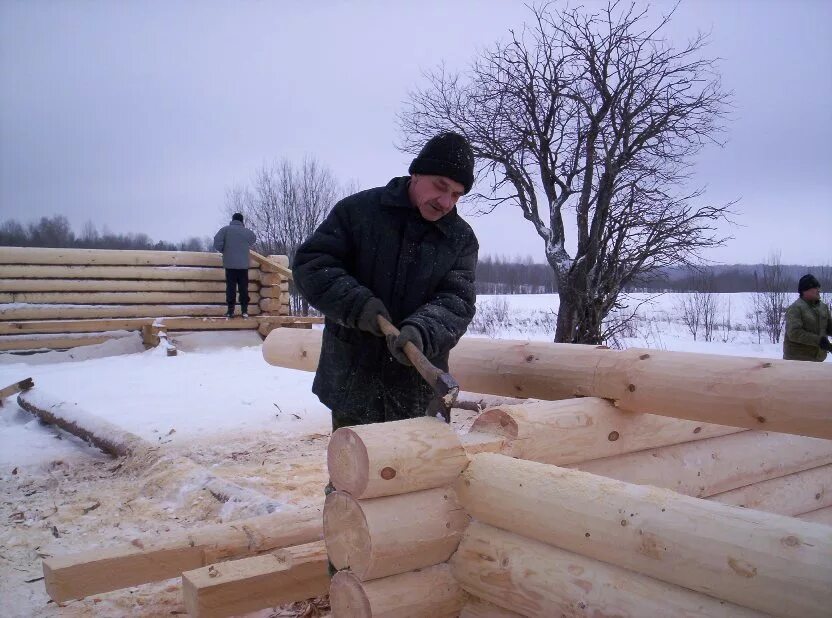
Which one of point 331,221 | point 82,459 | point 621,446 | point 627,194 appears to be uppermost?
point 627,194

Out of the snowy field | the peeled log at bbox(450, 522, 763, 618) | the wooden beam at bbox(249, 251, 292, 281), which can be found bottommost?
the snowy field

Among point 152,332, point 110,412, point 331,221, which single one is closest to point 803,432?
point 331,221

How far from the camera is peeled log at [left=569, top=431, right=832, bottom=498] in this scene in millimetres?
3592

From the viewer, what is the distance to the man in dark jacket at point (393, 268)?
2.90 meters

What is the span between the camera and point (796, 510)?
4.54m

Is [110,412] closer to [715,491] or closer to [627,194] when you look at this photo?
→ [715,491]

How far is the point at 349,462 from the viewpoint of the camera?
2363 millimetres

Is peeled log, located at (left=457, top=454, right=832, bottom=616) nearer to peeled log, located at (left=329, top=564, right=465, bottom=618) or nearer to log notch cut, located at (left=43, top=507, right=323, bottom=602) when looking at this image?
peeled log, located at (left=329, top=564, right=465, bottom=618)

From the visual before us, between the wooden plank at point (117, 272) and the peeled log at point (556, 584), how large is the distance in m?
11.1

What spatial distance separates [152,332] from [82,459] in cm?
563

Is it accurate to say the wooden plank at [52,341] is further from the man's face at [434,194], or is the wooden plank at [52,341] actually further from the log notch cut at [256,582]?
the man's face at [434,194]

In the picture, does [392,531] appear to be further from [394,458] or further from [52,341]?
[52,341]

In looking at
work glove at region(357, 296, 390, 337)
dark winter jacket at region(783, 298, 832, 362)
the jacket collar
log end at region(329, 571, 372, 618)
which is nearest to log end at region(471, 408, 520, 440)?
work glove at region(357, 296, 390, 337)

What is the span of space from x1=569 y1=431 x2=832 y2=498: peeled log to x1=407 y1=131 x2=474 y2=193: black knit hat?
154cm
